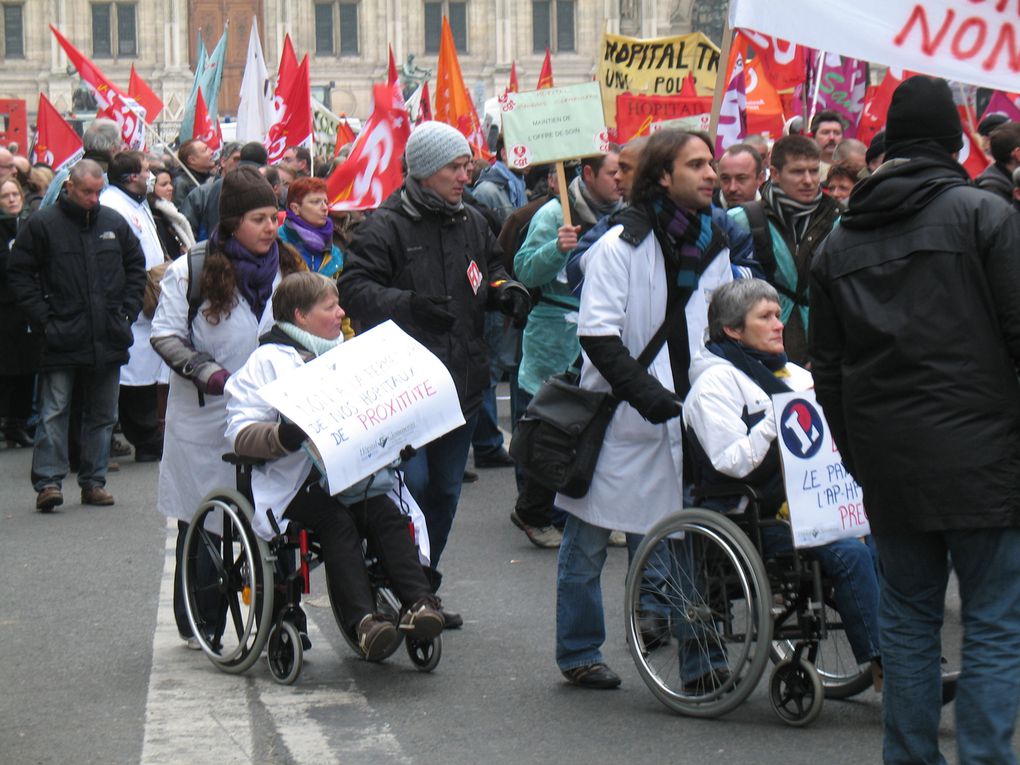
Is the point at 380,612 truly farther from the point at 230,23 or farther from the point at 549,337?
the point at 230,23

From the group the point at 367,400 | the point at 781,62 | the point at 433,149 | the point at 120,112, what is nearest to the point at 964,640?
the point at 367,400

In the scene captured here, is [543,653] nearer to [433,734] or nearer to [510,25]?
[433,734]

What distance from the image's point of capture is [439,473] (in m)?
6.67

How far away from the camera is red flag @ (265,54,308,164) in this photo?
53.1 ft

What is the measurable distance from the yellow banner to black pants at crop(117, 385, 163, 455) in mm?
3586

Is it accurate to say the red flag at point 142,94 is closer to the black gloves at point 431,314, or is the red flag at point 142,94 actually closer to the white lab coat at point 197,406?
the white lab coat at point 197,406

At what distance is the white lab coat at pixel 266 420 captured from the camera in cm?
Result: 585

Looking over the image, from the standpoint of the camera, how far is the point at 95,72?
18.2m

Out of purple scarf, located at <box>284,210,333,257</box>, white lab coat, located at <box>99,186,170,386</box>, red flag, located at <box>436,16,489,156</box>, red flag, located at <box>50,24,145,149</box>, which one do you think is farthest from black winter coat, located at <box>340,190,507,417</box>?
red flag, located at <box>50,24,145,149</box>

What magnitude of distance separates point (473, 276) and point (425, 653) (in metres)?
1.43

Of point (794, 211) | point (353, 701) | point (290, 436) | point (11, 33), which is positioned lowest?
point (353, 701)

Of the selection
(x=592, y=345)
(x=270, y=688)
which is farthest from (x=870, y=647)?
(x=270, y=688)

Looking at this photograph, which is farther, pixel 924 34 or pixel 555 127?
pixel 555 127

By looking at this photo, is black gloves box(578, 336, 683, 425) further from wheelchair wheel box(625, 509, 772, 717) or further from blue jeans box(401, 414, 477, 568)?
blue jeans box(401, 414, 477, 568)
